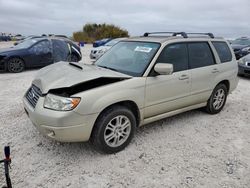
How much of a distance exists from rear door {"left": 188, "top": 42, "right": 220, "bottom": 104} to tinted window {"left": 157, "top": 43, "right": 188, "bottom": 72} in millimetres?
144

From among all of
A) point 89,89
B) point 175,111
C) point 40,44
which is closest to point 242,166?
point 175,111

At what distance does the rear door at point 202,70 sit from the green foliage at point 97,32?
98.8ft

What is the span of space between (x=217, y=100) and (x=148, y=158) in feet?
7.89

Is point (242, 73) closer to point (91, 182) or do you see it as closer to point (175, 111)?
point (175, 111)

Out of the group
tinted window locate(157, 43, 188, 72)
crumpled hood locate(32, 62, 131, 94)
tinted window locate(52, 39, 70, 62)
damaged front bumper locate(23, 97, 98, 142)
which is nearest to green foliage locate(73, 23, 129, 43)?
tinted window locate(52, 39, 70, 62)

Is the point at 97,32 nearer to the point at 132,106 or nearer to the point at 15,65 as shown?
the point at 15,65

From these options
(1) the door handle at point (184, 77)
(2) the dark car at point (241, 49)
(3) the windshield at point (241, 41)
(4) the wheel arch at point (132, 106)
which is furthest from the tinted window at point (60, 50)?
(3) the windshield at point (241, 41)

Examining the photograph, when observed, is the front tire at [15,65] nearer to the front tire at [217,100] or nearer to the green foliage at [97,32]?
the front tire at [217,100]

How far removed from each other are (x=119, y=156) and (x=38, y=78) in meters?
1.67

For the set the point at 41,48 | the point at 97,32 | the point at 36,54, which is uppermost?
the point at 97,32

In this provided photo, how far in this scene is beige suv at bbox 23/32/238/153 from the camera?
2990mm

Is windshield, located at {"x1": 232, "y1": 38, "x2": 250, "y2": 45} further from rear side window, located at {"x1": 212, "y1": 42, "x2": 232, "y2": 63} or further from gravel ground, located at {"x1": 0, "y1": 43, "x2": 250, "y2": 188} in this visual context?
gravel ground, located at {"x1": 0, "y1": 43, "x2": 250, "y2": 188}

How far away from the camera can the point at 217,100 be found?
4969 mm

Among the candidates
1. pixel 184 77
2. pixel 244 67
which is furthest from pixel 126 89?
pixel 244 67
